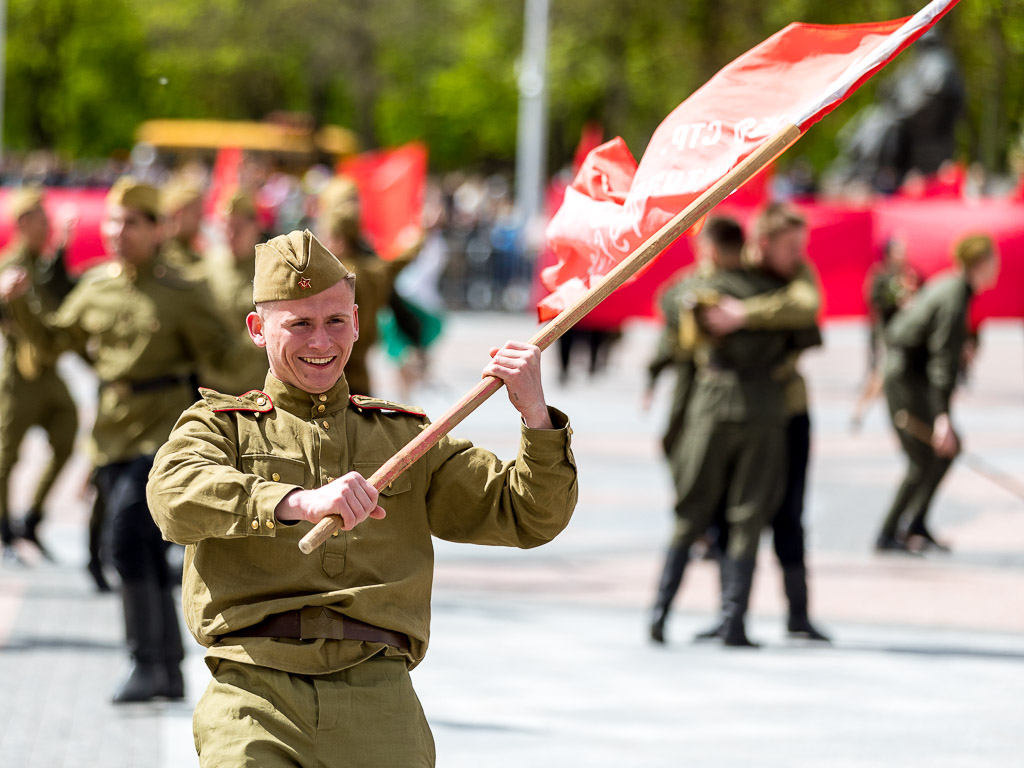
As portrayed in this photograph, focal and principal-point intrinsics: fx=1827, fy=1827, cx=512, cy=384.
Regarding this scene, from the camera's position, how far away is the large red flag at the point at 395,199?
655 inches

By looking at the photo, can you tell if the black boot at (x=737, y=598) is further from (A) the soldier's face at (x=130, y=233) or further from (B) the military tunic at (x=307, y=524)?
(B) the military tunic at (x=307, y=524)

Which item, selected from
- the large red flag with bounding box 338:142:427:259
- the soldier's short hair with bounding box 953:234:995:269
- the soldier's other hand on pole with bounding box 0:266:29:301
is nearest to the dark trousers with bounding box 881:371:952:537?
the soldier's short hair with bounding box 953:234:995:269

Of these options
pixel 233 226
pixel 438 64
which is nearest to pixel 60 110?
pixel 438 64

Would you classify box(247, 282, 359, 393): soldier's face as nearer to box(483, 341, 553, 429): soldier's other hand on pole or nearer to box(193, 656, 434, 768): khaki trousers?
box(483, 341, 553, 429): soldier's other hand on pole

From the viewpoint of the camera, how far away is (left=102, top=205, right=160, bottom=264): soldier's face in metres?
7.41

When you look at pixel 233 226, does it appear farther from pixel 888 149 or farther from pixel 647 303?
pixel 888 149

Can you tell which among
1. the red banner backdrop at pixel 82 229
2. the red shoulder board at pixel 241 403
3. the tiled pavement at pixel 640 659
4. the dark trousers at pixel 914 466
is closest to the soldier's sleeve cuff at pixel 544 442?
the red shoulder board at pixel 241 403

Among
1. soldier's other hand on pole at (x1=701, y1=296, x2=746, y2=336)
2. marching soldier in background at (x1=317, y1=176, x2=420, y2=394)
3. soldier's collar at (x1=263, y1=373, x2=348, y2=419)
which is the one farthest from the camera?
marching soldier in background at (x1=317, y1=176, x2=420, y2=394)

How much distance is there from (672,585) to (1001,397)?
12669 millimetres

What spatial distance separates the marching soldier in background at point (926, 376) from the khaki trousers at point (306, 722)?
6874 mm

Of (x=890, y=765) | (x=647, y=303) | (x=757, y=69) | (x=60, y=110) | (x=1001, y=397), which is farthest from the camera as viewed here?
(x=60, y=110)

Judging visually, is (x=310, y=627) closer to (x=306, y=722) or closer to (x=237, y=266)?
(x=306, y=722)

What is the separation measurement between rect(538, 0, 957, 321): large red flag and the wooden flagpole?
275mm

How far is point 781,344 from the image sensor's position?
8.23 metres
